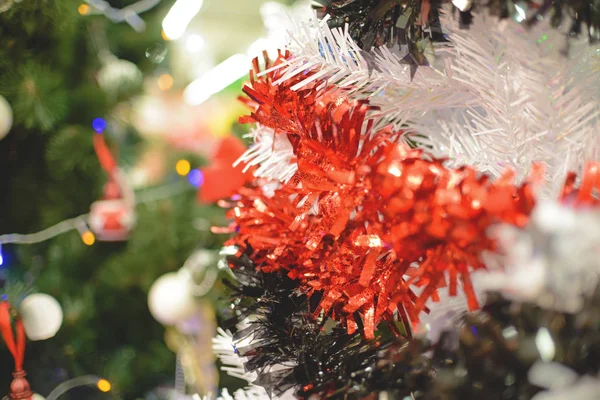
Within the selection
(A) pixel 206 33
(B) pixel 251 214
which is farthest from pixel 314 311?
(A) pixel 206 33

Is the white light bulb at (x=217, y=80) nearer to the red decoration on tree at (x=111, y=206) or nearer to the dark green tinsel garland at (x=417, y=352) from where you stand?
the red decoration on tree at (x=111, y=206)

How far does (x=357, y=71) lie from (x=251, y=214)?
0.15m

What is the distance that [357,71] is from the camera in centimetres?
40

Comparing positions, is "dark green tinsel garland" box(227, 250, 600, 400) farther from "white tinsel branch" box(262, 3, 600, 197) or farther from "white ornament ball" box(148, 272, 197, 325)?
"white ornament ball" box(148, 272, 197, 325)

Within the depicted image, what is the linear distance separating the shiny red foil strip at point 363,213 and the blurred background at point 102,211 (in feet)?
1.55

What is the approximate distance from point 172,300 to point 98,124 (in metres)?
0.38

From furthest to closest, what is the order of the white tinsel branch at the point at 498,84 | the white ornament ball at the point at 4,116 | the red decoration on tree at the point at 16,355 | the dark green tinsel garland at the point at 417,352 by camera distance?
1. the white ornament ball at the point at 4,116
2. the red decoration on tree at the point at 16,355
3. the white tinsel branch at the point at 498,84
4. the dark green tinsel garland at the point at 417,352

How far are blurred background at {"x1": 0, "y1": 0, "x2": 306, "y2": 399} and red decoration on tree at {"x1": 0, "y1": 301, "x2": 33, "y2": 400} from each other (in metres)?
0.04

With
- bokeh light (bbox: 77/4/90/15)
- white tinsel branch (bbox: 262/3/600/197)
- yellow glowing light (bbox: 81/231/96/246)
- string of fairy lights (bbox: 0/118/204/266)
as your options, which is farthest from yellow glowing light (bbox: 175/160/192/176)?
white tinsel branch (bbox: 262/3/600/197)

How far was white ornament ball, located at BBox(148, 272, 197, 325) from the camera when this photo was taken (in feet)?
3.01

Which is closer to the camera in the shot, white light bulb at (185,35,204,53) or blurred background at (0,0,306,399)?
blurred background at (0,0,306,399)

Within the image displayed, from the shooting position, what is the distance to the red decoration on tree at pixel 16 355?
0.59 m

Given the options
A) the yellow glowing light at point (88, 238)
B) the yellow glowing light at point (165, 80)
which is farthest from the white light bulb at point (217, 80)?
the yellow glowing light at point (88, 238)

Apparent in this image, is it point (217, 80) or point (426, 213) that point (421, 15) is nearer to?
point (426, 213)
